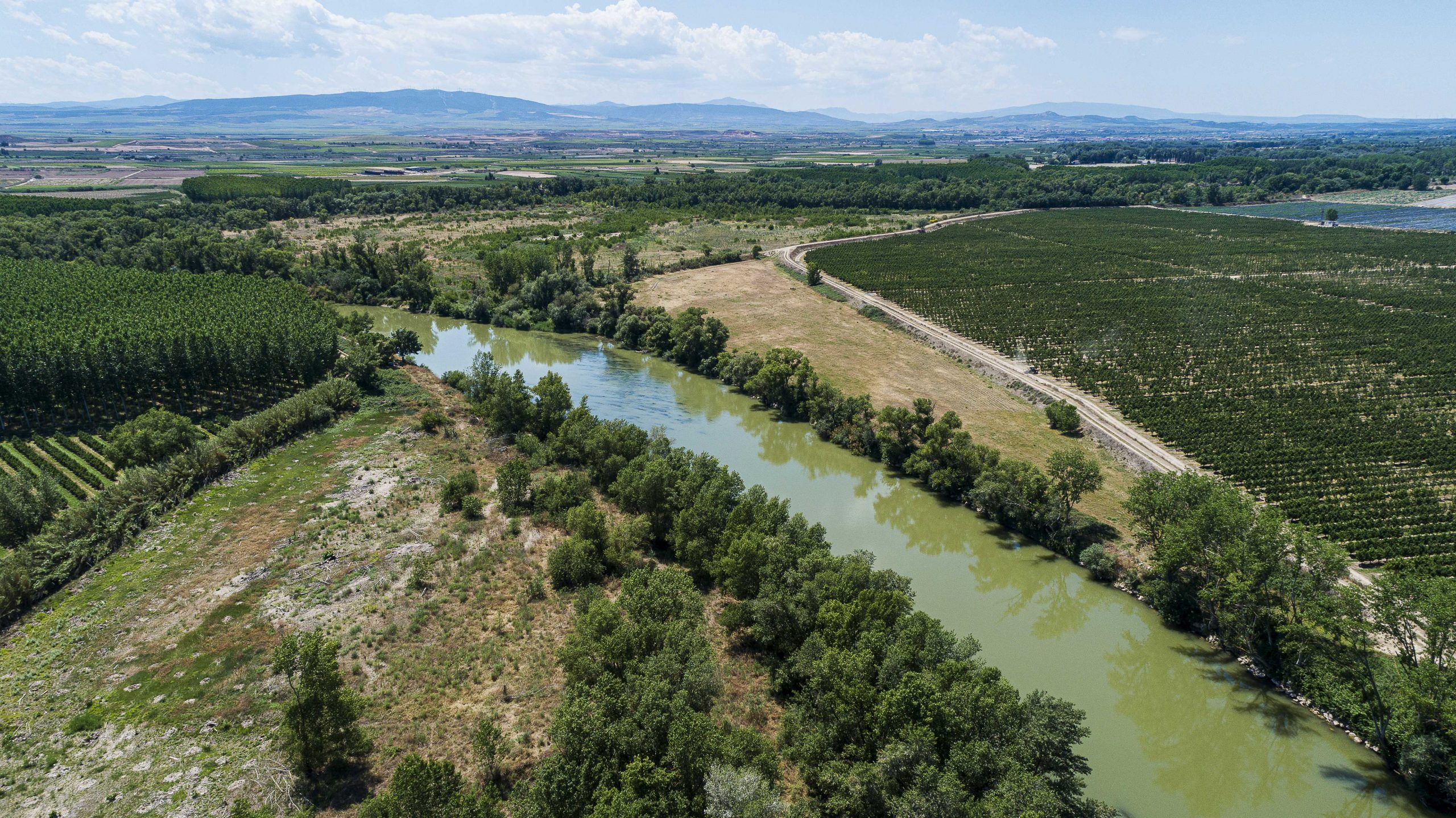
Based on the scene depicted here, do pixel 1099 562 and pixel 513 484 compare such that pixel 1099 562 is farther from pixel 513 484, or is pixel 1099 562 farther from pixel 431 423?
pixel 431 423

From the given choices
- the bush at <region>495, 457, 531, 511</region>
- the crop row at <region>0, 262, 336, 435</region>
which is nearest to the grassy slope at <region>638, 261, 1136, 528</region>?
the bush at <region>495, 457, 531, 511</region>

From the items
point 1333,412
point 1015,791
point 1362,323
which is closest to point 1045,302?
point 1362,323

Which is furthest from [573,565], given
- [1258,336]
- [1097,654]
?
[1258,336]

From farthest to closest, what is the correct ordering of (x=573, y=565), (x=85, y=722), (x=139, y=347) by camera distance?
1. (x=139, y=347)
2. (x=573, y=565)
3. (x=85, y=722)

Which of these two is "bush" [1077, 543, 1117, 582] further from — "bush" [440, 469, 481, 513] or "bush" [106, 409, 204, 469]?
"bush" [106, 409, 204, 469]

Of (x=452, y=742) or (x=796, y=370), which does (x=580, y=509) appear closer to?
(x=452, y=742)

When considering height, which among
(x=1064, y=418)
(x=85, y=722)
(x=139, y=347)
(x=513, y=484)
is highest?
(x=139, y=347)
